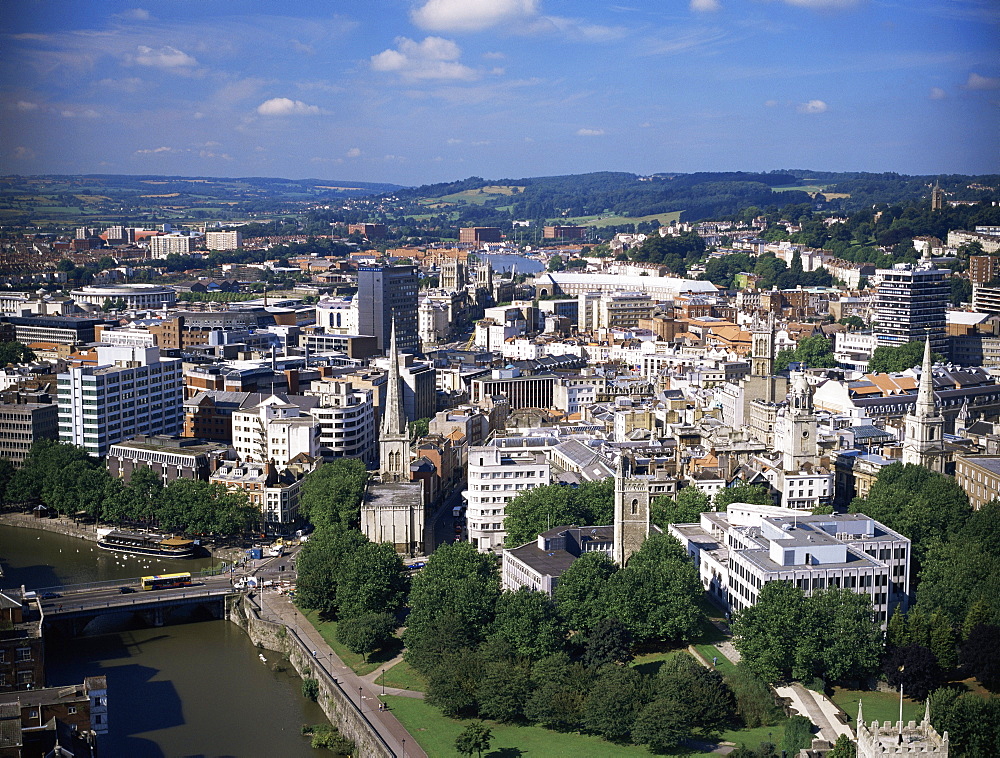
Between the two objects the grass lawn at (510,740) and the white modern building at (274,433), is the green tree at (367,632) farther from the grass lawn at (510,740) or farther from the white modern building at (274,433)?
the white modern building at (274,433)

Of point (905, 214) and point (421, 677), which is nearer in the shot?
point (421, 677)

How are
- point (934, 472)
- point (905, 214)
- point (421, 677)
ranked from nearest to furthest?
point (421, 677) → point (934, 472) → point (905, 214)

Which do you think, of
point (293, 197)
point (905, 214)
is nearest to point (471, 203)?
point (293, 197)

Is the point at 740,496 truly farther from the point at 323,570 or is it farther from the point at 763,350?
the point at 763,350

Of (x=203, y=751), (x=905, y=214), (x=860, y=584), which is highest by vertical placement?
(x=905, y=214)

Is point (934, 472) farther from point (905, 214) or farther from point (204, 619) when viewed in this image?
point (905, 214)
